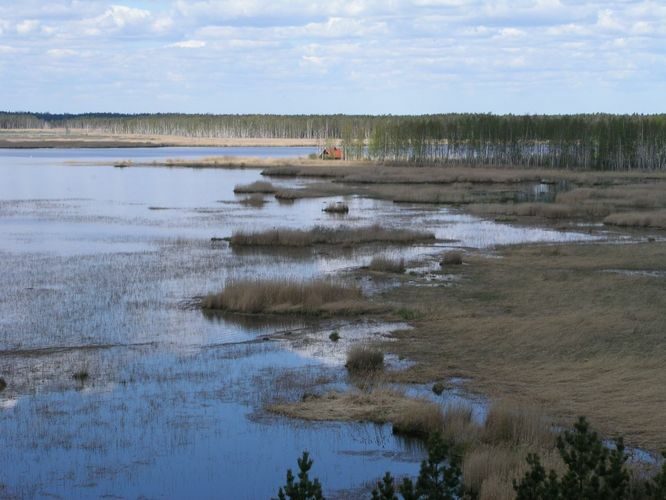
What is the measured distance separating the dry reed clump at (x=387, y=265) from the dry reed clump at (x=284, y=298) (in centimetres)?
519

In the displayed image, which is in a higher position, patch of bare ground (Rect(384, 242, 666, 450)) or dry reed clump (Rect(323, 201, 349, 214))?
dry reed clump (Rect(323, 201, 349, 214))

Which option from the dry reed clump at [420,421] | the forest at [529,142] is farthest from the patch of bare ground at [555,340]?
the forest at [529,142]

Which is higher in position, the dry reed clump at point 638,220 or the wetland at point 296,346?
the dry reed clump at point 638,220

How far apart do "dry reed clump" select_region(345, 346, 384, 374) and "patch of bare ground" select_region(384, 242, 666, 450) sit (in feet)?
2.10

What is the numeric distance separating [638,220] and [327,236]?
58.6 feet

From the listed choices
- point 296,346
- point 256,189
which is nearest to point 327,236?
point 296,346

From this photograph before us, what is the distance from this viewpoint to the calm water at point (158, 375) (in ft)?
45.1

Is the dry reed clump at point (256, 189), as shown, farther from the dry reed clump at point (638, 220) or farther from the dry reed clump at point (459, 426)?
the dry reed clump at point (459, 426)

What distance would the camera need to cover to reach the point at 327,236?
39688 mm

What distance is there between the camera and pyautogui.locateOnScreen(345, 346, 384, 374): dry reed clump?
1886 centimetres

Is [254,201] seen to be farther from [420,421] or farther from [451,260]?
[420,421]

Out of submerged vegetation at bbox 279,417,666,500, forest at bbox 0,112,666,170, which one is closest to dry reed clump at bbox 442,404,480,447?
submerged vegetation at bbox 279,417,666,500

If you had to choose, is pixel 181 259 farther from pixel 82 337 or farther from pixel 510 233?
pixel 510 233

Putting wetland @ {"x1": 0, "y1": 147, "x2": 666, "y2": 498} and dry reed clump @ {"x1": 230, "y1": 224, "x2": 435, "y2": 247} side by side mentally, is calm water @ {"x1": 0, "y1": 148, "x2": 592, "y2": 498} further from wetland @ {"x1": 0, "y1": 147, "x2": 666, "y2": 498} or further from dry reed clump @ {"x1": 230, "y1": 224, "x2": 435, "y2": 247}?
dry reed clump @ {"x1": 230, "y1": 224, "x2": 435, "y2": 247}
